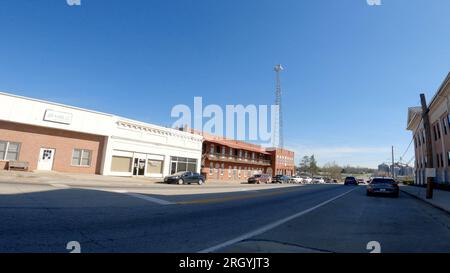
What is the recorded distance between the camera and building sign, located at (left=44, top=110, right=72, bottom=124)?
28.0 metres

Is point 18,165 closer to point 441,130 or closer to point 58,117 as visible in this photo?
point 58,117

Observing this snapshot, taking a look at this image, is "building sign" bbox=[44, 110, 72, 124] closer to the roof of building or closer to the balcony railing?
the balcony railing

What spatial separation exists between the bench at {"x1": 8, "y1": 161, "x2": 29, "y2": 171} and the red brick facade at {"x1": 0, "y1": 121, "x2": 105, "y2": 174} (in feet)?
1.63

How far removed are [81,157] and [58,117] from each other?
15.2 feet

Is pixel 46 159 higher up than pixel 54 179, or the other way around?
pixel 46 159

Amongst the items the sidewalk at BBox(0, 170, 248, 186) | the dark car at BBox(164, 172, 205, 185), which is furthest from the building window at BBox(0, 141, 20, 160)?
the dark car at BBox(164, 172, 205, 185)

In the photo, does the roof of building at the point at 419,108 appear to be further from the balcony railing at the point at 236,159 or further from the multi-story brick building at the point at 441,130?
the balcony railing at the point at 236,159

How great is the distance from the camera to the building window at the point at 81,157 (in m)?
30.1

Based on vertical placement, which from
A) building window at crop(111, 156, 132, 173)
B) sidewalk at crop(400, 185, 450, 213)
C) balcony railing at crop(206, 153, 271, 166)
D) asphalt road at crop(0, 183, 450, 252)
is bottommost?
asphalt road at crop(0, 183, 450, 252)

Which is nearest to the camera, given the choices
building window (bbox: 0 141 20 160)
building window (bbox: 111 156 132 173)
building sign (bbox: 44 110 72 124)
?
building window (bbox: 0 141 20 160)

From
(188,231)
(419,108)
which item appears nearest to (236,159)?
(419,108)

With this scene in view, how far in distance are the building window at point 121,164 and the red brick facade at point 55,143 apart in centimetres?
146

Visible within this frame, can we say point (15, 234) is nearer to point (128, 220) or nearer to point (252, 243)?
point (128, 220)

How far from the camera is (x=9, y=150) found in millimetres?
26438
